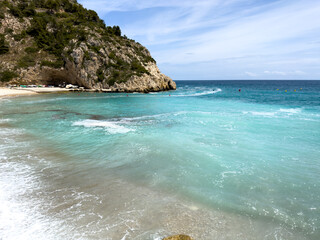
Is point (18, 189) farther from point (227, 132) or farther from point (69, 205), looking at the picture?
point (227, 132)

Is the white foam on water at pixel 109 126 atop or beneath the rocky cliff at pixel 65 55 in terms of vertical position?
beneath

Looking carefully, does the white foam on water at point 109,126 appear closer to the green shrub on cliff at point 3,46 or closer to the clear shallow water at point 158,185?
the clear shallow water at point 158,185

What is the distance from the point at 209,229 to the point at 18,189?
7491mm

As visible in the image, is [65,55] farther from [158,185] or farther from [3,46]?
[158,185]

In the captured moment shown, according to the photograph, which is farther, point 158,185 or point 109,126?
point 109,126

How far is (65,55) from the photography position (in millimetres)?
61469

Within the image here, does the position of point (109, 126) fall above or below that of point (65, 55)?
below

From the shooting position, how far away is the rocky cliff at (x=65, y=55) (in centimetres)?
6084

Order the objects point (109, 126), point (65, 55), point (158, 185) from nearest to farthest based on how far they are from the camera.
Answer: point (158, 185), point (109, 126), point (65, 55)

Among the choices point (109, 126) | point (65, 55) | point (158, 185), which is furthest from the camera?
point (65, 55)

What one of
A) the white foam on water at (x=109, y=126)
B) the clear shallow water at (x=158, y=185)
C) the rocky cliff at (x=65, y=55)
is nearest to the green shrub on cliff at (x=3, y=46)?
the rocky cliff at (x=65, y=55)

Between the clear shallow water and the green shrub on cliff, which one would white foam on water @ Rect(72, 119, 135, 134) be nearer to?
the clear shallow water

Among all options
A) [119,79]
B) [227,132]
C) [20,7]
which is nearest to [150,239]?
[227,132]

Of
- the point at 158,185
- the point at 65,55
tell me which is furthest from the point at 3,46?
the point at 158,185
